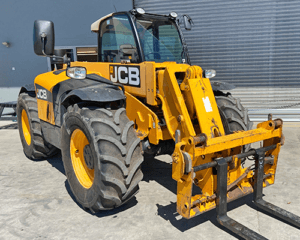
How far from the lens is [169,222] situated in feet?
10.0

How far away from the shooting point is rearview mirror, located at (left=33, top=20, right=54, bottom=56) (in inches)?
136

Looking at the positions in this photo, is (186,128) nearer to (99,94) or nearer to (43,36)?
(99,94)

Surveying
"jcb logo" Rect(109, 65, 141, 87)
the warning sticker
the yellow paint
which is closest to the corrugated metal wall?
"jcb logo" Rect(109, 65, 141, 87)

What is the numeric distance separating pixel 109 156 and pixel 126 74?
1.24 m

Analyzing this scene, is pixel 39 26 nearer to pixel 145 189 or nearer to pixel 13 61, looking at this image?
pixel 145 189

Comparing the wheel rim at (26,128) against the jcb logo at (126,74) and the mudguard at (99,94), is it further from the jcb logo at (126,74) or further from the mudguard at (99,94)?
the mudguard at (99,94)

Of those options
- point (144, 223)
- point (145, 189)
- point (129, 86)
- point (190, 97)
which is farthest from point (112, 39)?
point (144, 223)

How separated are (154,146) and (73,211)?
1.25 meters

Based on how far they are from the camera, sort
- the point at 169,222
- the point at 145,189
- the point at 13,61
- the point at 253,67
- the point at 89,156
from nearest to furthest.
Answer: the point at 169,222
the point at 89,156
the point at 145,189
the point at 253,67
the point at 13,61

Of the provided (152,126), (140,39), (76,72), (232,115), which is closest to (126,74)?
(140,39)

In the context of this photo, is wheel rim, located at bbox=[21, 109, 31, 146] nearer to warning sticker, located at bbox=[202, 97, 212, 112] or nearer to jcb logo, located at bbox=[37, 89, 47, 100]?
jcb logo, located at bbox=[37, 89, 47, 100]

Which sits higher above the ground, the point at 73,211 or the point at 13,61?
the point at 13,61

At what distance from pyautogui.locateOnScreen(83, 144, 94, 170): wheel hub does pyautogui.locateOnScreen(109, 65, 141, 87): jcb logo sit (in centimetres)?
96

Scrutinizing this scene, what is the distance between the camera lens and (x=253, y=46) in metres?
7.75
